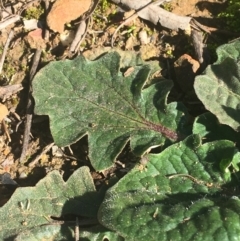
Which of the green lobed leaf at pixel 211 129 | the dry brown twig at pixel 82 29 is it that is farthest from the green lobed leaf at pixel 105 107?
the dry brown twig at pixel 82 29

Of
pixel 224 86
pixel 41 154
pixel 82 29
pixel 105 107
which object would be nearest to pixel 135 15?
pixel 82 29

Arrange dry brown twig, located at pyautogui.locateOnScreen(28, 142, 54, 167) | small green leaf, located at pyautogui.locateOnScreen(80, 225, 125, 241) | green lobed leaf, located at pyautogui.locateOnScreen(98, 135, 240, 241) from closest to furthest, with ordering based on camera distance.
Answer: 1. green lobed leaf, located at pyautogui.locateOnScreen(98, 135, 240, 241)
2. small green leaf, located at pyautogui.locateOnScreen(80, 225, 125, 241)
3. dry brown twig, located at pyautogui.locateOnScreen(28, 142, 54, 167)

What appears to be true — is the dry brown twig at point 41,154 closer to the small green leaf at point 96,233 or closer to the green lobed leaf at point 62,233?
the green lobed leaf at point 62,233

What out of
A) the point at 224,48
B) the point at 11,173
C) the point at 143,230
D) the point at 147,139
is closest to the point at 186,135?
the point at 147,139

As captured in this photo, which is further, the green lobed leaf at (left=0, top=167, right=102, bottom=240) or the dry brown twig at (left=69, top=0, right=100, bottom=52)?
the dry brown twig at (left=69, top=0, right=100, bottom=52)

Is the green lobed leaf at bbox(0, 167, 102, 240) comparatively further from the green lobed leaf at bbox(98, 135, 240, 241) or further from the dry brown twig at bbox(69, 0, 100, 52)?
the dry brown twig at bbox(69, 0, 100, 52)

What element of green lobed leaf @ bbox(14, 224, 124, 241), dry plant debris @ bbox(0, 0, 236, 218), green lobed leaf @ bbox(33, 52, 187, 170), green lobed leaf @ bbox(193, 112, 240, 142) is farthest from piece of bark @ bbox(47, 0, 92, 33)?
green lobed leaf @ bbox(14, 224, 124, 241)
